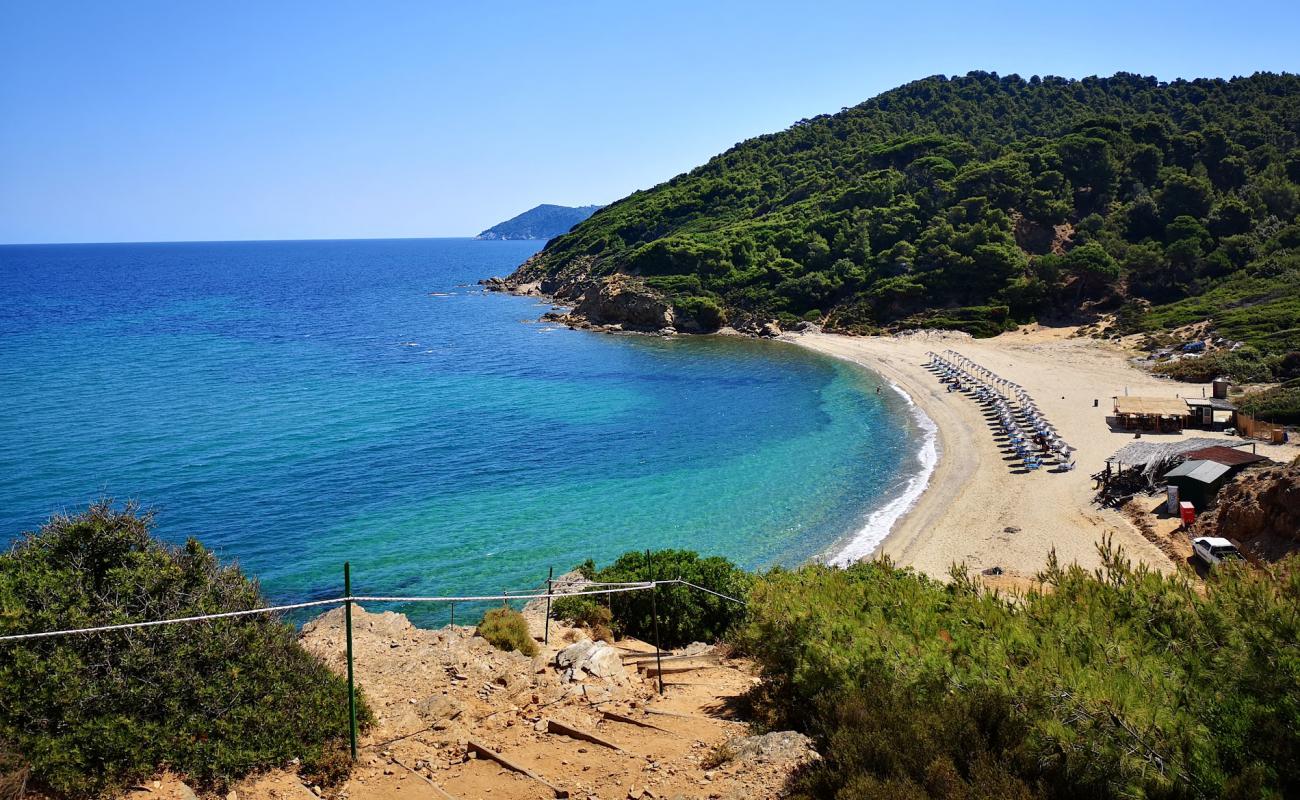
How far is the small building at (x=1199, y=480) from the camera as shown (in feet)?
74.3

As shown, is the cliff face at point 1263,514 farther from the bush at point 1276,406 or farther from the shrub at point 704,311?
the shrub at point 704,311

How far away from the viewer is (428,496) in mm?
28516

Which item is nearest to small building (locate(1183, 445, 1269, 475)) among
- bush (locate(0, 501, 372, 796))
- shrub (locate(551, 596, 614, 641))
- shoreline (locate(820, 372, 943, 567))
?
shoreline (locate(820, 372, 943, 567))

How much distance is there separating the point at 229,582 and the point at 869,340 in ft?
189

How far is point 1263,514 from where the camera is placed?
19.7 m

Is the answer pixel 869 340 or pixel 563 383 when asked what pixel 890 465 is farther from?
pixel 869 340

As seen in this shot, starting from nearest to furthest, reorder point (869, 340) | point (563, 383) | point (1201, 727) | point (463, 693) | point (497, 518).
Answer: point (1201, 727)
point (463, 693)
point (497, 518)
point (563, 383)
point (869, 340)

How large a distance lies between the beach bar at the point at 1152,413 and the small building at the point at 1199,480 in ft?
31.3

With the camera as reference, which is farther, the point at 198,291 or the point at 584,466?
the point at 198,291

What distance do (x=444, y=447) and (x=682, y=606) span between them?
22461mm

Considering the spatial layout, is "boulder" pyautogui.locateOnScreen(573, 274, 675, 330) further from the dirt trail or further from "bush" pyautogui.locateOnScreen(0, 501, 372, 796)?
"bush" pyautogui.locateOnScreen(0, 501, 372, 796)

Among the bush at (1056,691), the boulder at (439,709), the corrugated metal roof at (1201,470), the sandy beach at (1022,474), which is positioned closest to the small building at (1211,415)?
the sandy beach at (1022,474)

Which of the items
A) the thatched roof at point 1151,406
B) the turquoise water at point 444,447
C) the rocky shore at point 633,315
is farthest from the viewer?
the rocky shore at point 633,315

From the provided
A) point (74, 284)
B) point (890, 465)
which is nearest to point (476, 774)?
point (890, 465)
